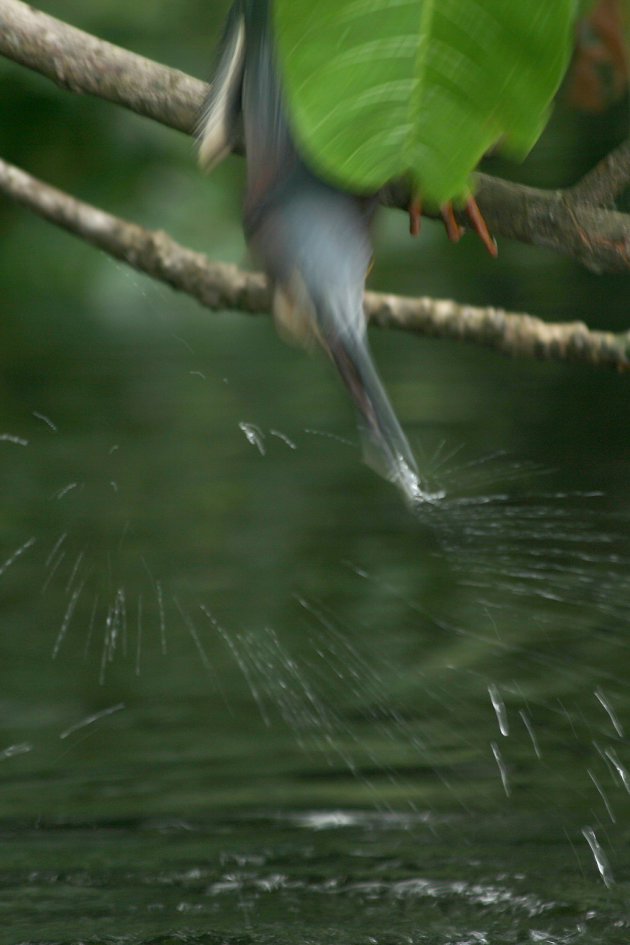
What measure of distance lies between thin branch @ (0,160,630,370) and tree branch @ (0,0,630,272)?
0.14ft

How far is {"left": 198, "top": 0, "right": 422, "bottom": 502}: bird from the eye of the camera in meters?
0.46

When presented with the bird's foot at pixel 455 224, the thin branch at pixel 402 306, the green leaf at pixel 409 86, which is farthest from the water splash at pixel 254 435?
the green leaf at pixel 409 86

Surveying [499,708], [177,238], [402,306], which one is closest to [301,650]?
[499,708]

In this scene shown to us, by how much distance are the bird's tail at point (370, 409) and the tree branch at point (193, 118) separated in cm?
19

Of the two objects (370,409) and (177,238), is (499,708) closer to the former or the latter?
(177,238)

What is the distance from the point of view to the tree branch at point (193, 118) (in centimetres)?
67

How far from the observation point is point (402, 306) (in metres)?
0.73

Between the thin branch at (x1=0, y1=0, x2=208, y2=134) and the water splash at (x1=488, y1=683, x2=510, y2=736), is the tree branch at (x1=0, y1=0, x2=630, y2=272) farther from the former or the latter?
the water splash at (x1=488, y1=683, x2=510, y2=736)

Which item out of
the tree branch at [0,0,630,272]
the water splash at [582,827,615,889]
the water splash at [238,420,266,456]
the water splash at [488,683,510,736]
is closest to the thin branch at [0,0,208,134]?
the tree branch at [0,0,630,272]

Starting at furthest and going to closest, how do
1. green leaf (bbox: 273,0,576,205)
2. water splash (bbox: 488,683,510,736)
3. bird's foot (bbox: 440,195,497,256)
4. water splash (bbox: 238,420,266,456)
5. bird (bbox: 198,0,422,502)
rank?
1. water splash (bbox: 238,420,266,456)
2. water splash (bbox: 488,683,510,736)
3. bird's foot (bbox: 440,195,497,256)
4. bird (bbox: 198,0,422,502)
5. green leaf (bbox: 273,0,576,205)

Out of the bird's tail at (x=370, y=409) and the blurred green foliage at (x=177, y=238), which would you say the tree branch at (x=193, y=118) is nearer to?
the bird's tail at (x=370, y=409)

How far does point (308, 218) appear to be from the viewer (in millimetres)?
466

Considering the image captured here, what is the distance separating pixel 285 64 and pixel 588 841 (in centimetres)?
129

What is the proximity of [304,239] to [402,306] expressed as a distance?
0.84ft
